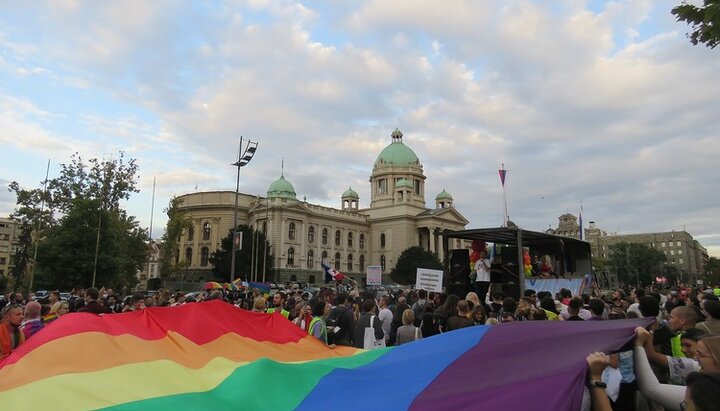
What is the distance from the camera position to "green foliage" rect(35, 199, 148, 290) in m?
39.0

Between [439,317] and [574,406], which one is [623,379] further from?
[439,317]

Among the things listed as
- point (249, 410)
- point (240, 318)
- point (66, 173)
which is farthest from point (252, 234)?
point (249, 410)

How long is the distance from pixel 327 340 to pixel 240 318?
5.07 feet

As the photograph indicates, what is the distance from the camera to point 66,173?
4453 centimetres

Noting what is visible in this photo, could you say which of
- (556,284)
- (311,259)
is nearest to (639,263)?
(311,259)

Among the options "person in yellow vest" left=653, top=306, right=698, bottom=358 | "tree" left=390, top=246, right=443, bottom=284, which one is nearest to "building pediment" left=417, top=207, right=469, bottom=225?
"tree" left=390, top=246, right=443, bottom=284

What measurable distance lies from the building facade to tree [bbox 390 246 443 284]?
629 cm

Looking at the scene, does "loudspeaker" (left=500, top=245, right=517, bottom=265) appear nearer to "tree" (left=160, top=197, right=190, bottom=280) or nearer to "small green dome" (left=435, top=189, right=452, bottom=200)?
"tree" (left=160, top=197, right=190, bottom=280)

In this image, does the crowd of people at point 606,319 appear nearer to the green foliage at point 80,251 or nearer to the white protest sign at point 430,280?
the white protest sign at point 430,280

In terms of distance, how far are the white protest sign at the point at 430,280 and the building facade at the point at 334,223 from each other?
52.3m

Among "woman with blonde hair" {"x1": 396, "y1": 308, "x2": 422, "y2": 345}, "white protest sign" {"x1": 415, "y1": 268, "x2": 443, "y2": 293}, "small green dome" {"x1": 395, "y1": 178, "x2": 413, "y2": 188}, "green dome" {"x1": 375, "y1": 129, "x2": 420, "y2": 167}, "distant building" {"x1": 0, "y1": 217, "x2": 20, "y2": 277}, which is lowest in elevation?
"woman with blonde hair" {"x1": 396, "y1": 308, "x2": 422, "y2": 345}

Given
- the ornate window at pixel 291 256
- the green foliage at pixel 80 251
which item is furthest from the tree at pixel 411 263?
the green foliage at pixel 80 251

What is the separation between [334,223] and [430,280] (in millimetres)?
74085

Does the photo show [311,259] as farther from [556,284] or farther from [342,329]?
[342,329]
